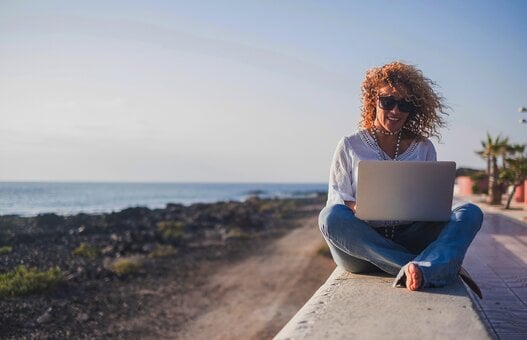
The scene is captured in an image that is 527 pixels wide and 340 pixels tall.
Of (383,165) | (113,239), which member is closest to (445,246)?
(383,165)

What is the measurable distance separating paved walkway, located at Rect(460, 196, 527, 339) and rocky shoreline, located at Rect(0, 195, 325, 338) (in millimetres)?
5176

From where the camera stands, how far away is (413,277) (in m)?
2.38

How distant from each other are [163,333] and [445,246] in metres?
6.12

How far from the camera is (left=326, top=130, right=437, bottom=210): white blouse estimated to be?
3098mm

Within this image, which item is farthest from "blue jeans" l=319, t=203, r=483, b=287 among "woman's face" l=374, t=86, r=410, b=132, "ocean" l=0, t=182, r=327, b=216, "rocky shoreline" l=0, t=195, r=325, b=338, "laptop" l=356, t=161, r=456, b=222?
"ocean" l=0, t=182, r=327, b=216

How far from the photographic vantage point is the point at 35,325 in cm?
724

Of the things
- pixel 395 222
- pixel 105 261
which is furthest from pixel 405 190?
pixel 105 261

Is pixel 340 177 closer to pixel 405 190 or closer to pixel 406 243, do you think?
pixel 405 190

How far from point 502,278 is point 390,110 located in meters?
1.91

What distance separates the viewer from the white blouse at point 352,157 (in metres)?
3.10

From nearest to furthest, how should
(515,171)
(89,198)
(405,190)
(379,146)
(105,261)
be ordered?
(405,190) < (379,146) < (105,261) < (515,171) < (89,198)

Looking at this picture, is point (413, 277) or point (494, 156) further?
point (494, 156)

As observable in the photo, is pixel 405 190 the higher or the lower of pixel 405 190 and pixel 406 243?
the higher

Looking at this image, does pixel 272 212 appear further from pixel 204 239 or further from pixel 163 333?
pixel 163 333
